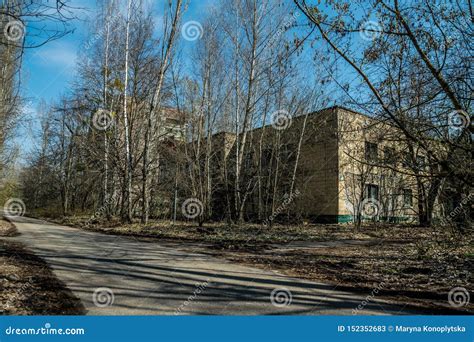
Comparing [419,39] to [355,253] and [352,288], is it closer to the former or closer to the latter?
[352,288]

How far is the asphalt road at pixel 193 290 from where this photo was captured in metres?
4.23

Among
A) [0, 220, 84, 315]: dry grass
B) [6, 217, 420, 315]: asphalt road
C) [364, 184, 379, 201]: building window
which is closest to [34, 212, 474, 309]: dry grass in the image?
[6, 217, 420, 315]: asphalt road

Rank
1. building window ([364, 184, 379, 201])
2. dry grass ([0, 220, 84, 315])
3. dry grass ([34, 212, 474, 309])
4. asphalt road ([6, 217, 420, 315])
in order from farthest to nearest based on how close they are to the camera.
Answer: building window ([364, 184, 379, 201])
dry grass ([34, 212, 474, 309])
asphalt road ([6, 217, 420, 315])
dry grass ([0, 220, 84, 315])

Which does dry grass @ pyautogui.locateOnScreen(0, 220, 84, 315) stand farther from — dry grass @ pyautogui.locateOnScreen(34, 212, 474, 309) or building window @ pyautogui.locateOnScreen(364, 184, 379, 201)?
building window @ pyautogui.locateOnScreen(364, 184, 379, 201)

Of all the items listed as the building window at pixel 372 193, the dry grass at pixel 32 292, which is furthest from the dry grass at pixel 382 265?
the building window at pixel 372 193

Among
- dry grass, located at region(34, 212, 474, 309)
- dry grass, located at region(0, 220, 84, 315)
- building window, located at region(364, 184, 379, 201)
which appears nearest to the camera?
dry grass, located at region(0, 220, 84, 315)

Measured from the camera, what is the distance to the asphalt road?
423 centimetres

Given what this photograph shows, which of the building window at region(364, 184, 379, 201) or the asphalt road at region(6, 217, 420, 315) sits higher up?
the building window at region(364, 184, 379, 201)

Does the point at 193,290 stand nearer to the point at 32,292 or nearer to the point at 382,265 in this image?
the point at 32,292

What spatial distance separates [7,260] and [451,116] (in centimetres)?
1002

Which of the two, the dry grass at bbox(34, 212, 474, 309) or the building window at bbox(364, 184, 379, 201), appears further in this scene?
the building window at bbox(364, 184, 379, 201)

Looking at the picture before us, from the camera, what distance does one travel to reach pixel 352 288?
5.57 metres

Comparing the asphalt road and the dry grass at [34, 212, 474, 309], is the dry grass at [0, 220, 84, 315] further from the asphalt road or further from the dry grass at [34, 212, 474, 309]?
the dry grass at [34, 212, 474, 309]

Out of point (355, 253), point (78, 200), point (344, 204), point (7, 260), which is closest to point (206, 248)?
point (355, 253)
